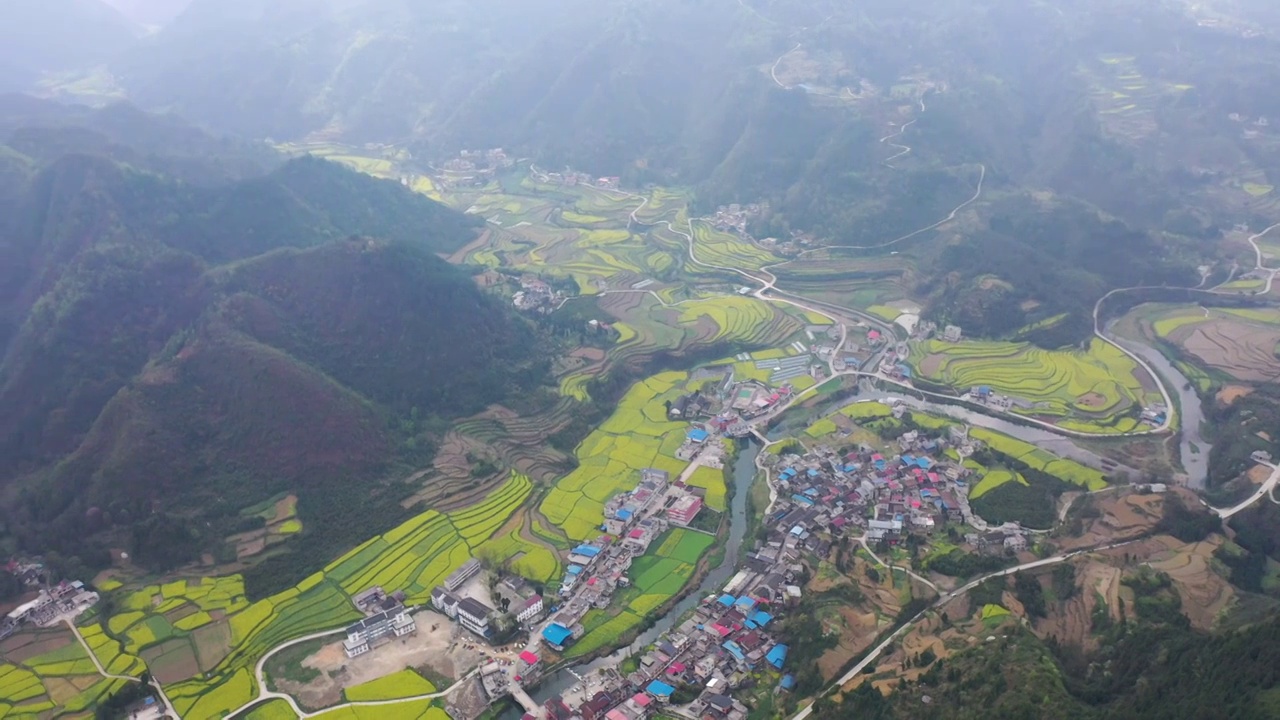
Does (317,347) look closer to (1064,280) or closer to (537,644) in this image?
(537,644)

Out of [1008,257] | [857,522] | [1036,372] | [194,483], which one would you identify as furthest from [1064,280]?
[194,483]

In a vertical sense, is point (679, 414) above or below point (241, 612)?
below

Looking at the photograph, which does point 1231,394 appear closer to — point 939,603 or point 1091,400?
point 1091,400

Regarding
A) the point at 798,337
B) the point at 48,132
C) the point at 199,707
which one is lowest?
the point at 798,337

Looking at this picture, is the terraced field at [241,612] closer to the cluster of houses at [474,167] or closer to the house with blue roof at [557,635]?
the house with blue roof at [557,635]

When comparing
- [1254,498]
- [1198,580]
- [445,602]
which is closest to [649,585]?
[445,602]

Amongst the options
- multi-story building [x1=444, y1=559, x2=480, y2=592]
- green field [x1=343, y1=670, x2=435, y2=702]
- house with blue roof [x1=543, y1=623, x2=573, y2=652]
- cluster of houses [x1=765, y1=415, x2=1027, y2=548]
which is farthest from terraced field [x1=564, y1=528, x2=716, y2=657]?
multi-story building [x1=444, y1=559, x2=480, y2=592]

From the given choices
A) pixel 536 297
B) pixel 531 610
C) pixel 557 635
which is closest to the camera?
pixel 557 635

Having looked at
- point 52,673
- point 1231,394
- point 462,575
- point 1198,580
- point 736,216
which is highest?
point 52,673

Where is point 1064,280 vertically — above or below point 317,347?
below
